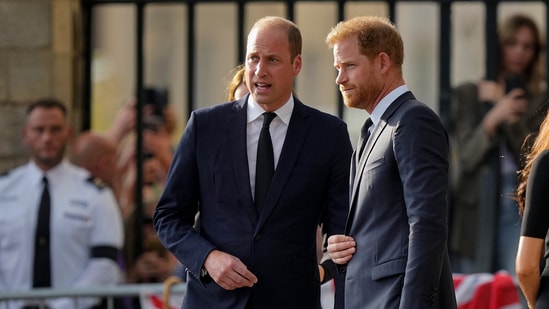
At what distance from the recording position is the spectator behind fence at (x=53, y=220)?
762 centimetres

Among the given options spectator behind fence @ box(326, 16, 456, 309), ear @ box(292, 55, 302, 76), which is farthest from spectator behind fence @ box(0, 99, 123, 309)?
spectator behind fence @ box(326, 16, 456, 309)

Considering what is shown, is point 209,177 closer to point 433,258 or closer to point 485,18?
point 433,258

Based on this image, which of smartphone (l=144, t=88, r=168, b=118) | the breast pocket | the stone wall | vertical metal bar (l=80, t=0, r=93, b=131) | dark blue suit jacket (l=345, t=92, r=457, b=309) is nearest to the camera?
dark blue suit jacket (l=345, t=92, r=457, b=309)

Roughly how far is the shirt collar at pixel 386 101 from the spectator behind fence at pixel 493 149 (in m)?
3.51

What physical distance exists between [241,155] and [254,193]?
0.15 meters

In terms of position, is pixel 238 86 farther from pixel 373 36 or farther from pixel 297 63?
pixel 373 36

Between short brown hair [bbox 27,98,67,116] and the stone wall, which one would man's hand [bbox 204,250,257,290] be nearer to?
short brown hair [bbox 27,98,67,116]

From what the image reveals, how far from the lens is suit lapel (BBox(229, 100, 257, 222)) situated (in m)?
5.21

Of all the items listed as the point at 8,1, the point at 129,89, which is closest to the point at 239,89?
the point at 8,1

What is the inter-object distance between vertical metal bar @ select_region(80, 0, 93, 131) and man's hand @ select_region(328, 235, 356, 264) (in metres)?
3.95

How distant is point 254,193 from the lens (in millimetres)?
5246

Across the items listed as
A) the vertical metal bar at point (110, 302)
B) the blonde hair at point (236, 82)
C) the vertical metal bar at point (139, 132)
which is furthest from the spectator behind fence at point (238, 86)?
the vertical metal bar at point (139, 132)

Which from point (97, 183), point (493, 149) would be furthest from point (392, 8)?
point (97, 183)

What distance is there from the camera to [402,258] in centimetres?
461
